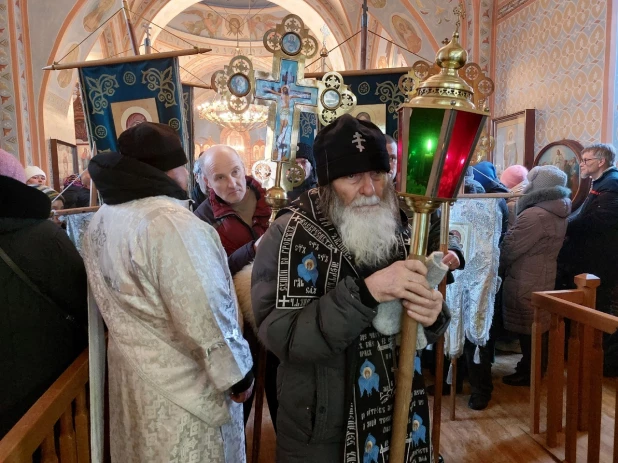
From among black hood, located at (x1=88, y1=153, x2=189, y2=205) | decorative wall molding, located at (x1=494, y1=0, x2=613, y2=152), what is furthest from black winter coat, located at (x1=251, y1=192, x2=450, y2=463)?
decorative wall molding, located at (x1=494, y1=0, x2=613, y2=152)

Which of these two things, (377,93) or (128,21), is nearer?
(128,21)

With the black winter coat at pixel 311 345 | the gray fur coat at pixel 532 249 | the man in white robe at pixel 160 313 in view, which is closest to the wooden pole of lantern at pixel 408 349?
the black winter coat at pixel 311 345

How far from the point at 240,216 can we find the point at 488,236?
4.90 ft

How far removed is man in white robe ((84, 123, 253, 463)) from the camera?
1.31 meters

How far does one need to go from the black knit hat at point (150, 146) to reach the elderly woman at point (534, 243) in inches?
102

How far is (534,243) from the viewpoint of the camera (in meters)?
3.14

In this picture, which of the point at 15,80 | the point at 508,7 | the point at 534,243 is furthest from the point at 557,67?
the point at 15,80

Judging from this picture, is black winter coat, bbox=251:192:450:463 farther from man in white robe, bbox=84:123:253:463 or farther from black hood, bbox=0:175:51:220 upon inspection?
black hood, bbox=0:175:51:220

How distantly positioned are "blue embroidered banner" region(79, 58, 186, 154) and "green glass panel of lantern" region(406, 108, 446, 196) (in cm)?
Answer: 182

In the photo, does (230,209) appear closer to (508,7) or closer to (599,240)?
(599,240)

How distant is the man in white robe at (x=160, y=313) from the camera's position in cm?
131

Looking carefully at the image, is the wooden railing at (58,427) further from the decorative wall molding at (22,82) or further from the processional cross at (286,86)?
the decorative wall molding at (22,82)

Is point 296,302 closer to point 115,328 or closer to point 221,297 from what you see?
point 221,297

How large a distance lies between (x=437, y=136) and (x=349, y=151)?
0.36 meters
